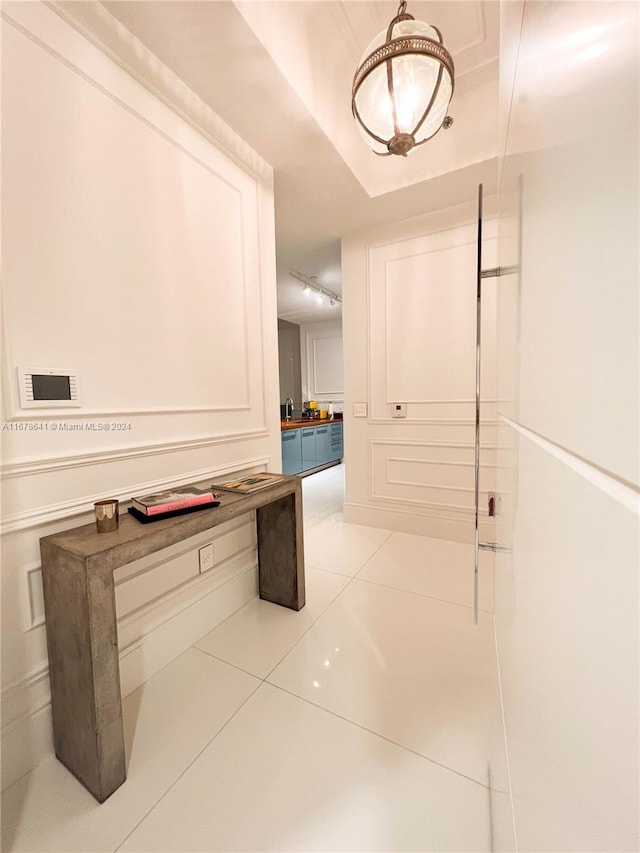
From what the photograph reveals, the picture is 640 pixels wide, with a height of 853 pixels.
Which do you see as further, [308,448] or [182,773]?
[308,448]

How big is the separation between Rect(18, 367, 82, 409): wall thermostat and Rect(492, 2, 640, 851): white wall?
130cm

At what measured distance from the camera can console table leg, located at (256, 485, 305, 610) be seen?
1.70 meters

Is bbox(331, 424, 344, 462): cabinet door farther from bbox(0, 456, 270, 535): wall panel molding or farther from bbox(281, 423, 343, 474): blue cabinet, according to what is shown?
bbox(0, 456, 270, 535): wall panel molding

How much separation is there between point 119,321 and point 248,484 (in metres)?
0.87

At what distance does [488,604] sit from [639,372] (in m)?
2.02

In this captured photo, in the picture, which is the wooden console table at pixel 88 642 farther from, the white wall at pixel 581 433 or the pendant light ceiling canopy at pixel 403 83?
the pendant light ceiling canopy at pixel 403 83

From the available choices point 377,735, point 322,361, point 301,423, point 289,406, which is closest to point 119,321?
point 377,735

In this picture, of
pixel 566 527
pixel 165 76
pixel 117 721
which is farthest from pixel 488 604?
pixel 165 76

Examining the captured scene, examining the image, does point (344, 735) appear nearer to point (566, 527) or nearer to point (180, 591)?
point (180, 591)

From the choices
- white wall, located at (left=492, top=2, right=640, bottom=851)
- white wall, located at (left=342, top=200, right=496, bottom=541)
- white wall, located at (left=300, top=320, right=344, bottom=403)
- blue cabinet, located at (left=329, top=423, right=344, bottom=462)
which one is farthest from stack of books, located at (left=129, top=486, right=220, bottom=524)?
white wall, located at (left=300, top=320, right=344, bottom=403)

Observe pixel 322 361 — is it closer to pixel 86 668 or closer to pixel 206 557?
pixel 206 557

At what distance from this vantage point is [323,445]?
17.3 ft

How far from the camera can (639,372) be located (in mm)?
136

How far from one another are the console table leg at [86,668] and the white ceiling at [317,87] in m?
1.80
